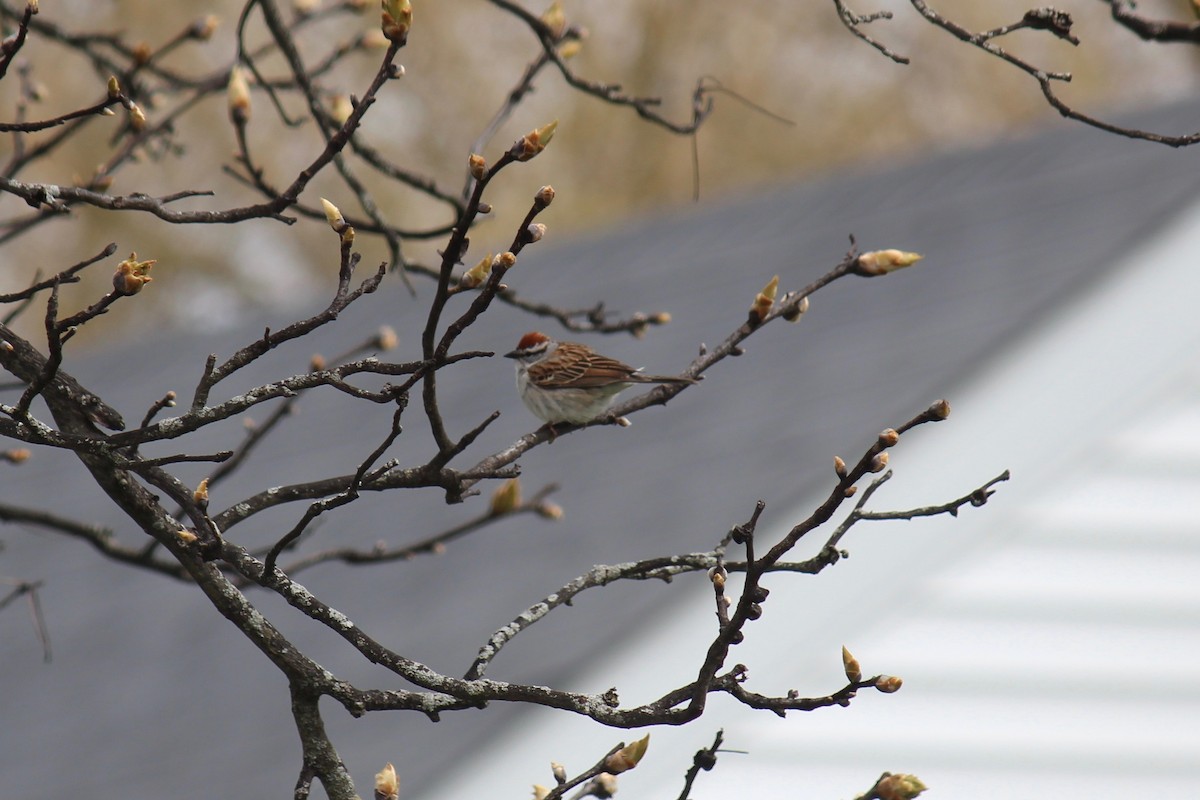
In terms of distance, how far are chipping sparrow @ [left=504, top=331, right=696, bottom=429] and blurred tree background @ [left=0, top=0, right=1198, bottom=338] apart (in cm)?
1475

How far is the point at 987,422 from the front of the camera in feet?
20.8

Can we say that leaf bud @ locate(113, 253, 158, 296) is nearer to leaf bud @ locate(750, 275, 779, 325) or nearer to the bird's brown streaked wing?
leaf bud @ locate(750, 275, 779, 325)

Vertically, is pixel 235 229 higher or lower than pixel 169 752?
higher

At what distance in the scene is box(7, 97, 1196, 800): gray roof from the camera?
279 inches

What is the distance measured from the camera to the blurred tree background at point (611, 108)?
20391 millimetres

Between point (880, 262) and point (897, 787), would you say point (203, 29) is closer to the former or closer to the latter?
point (880, 262)

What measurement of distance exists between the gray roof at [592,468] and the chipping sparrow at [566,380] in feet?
4.45

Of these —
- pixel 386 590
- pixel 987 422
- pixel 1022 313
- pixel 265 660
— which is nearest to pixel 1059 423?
pixel 987 422

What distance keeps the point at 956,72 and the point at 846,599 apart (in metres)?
16.7

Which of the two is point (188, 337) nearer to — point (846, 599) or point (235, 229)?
point (235, 229)

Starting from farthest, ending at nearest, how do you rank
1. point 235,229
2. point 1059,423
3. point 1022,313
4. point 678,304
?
point 235,229 → point 678,304 → point 1022,313 → point 1059,423

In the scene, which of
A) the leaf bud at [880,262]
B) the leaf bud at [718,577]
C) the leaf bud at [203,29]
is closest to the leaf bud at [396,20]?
the leaf bud at [880,262]

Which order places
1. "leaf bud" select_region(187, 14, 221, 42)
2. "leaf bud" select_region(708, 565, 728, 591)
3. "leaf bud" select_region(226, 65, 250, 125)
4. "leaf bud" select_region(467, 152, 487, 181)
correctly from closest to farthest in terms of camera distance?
"leaf bud" select_region(467, 152, 487, 181) < "leaf bud" select_region(708, 565, 728, 591) < "leaf bud" select_region(226, 65, 250, 125) < "leaf bud" select_region(187, 14, 221, 42)

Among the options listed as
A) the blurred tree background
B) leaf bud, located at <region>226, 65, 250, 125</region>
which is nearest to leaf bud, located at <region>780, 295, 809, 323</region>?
leaf bud, located at <region>226, 65, 250, 125</region>
